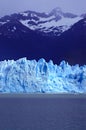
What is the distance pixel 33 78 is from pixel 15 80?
10.6ft

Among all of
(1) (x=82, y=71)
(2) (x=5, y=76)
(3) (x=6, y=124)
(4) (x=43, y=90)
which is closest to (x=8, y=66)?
(2) (x=5, y=76)

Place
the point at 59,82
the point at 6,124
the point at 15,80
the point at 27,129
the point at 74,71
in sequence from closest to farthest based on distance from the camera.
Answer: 1. the point at 27,129
2. the point at 6,124
3. the point at 15,80
4. the point at 59,82
5. the point at 74,71

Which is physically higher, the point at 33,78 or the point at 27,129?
the point at 33,78

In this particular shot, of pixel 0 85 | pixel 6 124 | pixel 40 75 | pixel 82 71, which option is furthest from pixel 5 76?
pixel 6 124

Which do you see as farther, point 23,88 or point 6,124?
point 23,88

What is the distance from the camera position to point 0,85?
6775 centimetres

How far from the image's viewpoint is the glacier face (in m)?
66.9

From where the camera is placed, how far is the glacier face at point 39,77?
66875 mm

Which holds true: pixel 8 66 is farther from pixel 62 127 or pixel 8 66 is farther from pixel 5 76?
pixel 62 127

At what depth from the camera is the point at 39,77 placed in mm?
69438

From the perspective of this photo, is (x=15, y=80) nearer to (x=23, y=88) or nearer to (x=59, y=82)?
(x=23, y=88)

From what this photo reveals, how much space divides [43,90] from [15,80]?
5.61 metres

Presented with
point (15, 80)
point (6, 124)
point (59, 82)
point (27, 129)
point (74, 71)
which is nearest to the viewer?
point (27, 129)

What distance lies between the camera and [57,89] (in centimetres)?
7038
